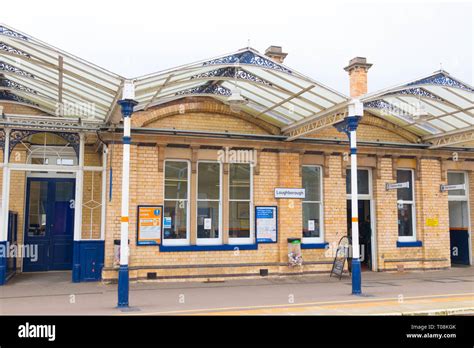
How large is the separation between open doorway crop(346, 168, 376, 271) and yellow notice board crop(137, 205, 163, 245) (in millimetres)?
6096

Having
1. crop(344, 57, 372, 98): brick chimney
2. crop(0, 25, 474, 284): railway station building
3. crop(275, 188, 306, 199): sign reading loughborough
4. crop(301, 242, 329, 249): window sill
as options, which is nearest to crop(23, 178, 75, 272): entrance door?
crop(0, 25, 474, 284): railway station building

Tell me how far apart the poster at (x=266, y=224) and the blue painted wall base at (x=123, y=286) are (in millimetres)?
5473

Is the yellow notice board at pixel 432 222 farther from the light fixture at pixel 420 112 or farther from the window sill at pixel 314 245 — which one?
the window sill at pixel 314 245

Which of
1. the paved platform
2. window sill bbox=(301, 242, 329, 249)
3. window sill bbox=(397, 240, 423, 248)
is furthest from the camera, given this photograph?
window sill bbox=(397, 240, 423, 248)

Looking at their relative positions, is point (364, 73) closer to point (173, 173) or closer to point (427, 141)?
point (427, 141)

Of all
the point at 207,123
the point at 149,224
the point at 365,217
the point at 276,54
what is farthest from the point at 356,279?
the point at 276,54

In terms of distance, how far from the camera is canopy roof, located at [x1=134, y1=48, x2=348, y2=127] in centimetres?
1033

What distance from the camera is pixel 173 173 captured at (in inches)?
535

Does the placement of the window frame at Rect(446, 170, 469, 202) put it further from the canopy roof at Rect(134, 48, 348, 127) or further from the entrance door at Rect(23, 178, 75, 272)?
→ the entrance door at Rect(23, 178, 75, 272)

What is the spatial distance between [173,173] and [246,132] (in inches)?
96.5

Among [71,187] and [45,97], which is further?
[71,187]

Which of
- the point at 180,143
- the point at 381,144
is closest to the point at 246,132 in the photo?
the point at 180,143

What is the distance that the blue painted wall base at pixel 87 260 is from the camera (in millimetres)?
12609
